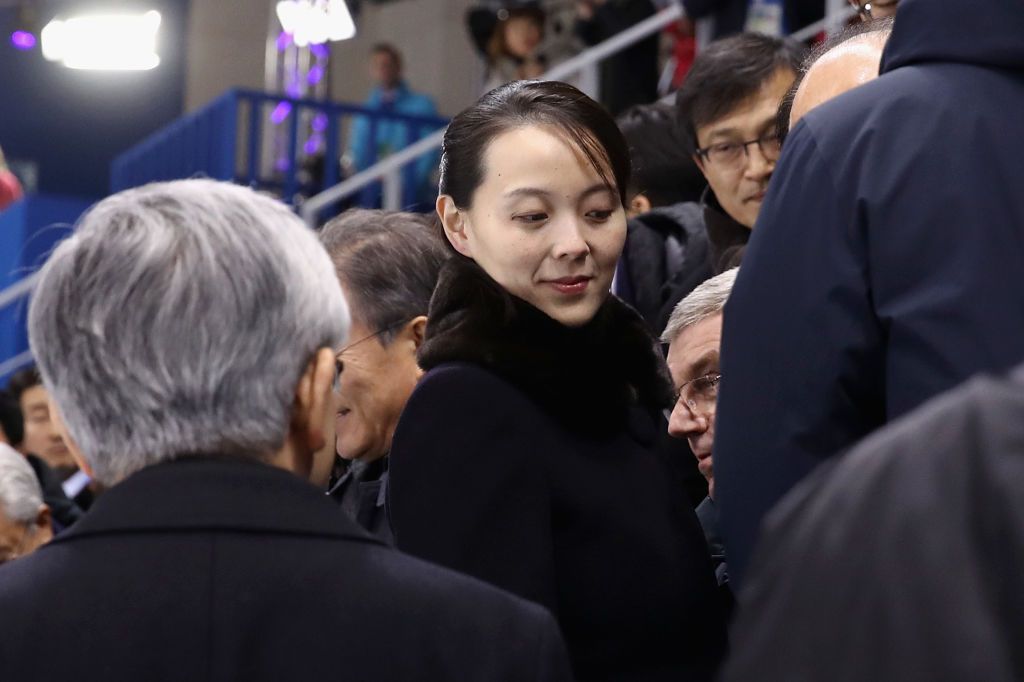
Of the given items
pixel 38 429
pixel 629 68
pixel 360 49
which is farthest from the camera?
pixel 360 49

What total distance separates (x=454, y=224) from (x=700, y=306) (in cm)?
41

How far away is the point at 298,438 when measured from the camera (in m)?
1.37

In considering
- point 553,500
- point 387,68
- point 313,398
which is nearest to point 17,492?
point 553,500

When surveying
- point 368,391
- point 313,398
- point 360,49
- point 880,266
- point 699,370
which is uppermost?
point 880,266

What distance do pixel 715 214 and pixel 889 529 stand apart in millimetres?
2475

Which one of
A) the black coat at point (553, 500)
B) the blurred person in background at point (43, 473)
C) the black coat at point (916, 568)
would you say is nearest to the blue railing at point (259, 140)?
the blurred person in background at point (43, 473)

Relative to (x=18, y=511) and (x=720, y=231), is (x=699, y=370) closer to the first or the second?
(x=720, y=231)

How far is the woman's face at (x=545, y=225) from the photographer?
6.50 ft

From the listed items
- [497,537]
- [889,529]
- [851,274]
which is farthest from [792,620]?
[497,537]

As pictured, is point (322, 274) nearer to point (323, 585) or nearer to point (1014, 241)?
point (323, 585)

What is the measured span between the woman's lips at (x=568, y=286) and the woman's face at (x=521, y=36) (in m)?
6.36

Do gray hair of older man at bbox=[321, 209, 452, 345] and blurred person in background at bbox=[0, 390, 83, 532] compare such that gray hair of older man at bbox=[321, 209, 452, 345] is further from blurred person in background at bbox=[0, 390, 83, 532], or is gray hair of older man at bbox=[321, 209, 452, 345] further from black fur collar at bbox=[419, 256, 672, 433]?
blurred person in background at bbox=[0, 390, 83, 532]

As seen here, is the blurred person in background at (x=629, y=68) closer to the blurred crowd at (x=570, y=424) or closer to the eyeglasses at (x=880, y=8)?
the eyeglasses at (x=880, y=8)

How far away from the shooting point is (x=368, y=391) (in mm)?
2369
